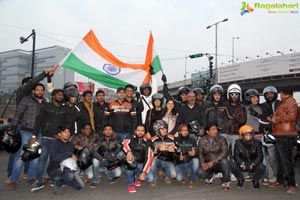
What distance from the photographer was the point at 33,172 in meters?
6.21

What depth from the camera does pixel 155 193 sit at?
Result: 219 inches

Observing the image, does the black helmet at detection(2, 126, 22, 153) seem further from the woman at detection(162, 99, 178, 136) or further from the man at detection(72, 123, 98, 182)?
the woman at detection(162, 99, 178, 136)

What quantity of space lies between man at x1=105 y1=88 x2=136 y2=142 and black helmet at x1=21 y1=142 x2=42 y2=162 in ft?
5.51

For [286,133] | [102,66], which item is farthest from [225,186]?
[102,66]

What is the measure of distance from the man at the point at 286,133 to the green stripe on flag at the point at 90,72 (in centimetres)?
420

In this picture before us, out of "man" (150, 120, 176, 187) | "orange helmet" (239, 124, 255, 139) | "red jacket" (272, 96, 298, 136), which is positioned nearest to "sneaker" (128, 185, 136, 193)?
"man" (150, 120, 176, 187)

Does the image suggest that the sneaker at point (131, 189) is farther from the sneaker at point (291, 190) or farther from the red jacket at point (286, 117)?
the red jacket at point (286, 117)

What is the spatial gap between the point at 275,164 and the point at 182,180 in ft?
6.23

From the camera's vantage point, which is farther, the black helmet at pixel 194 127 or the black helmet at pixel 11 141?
the black helmet at pixel 194 127

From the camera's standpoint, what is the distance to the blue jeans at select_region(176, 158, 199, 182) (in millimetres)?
6293

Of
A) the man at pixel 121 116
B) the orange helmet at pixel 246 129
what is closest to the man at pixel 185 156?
the orange helmet at pixel 246 129

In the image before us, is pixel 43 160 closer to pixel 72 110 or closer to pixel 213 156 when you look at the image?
pixel 72 110

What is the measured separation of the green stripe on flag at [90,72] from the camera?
26.9ft

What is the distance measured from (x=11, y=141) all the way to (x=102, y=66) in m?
3.37
